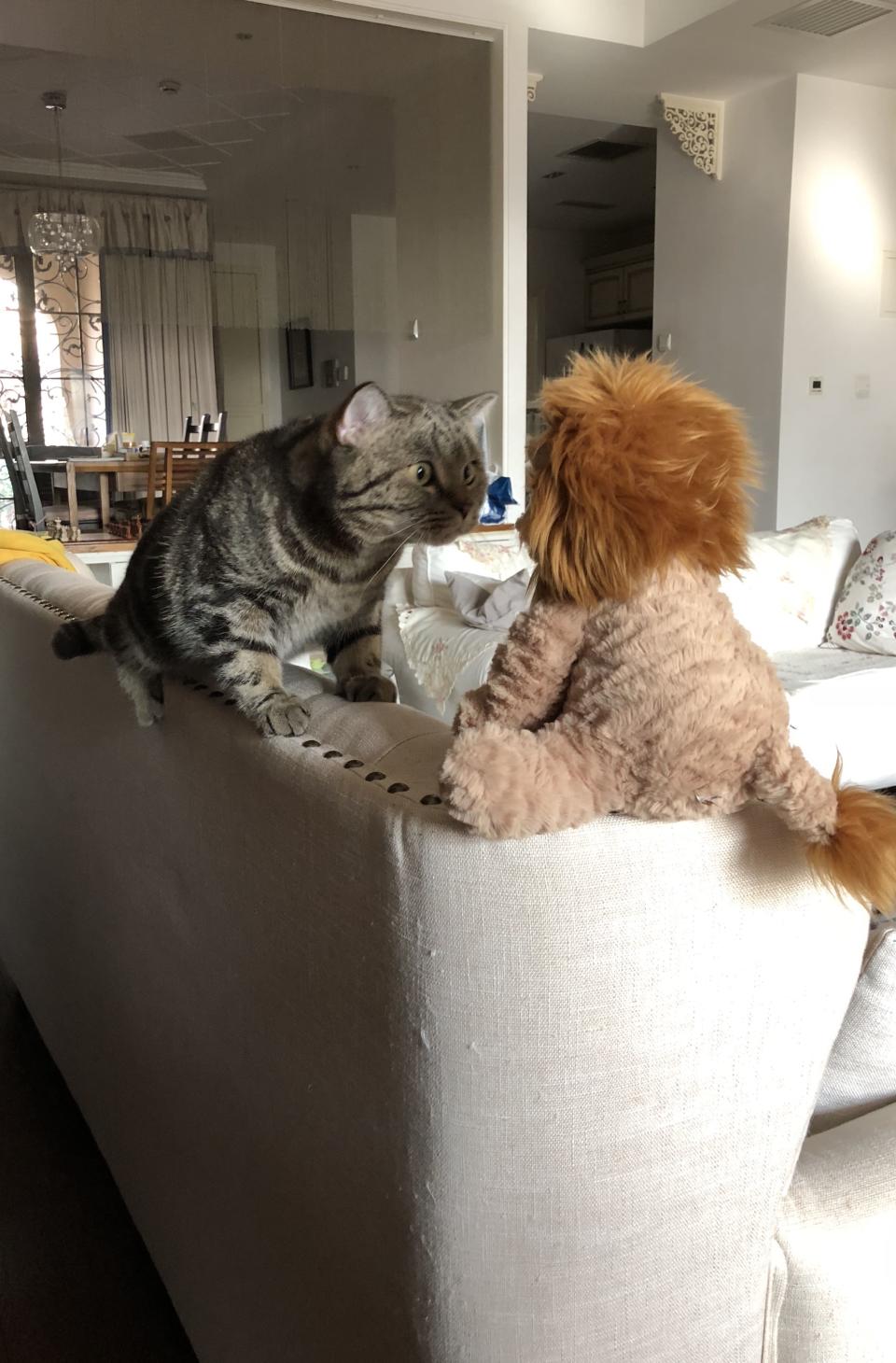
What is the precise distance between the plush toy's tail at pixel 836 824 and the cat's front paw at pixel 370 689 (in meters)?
0.44

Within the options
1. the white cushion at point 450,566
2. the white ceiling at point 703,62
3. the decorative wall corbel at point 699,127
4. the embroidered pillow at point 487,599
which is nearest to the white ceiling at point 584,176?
the white ceiling at point 703,62

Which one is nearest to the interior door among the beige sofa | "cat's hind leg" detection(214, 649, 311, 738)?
"cat's hind leg" detection(214, 649, 311, 738)

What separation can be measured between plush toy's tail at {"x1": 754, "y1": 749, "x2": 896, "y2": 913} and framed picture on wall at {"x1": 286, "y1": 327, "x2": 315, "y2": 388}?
426 cm

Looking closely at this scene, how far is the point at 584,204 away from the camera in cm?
729

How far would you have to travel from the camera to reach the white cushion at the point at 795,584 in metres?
3.17

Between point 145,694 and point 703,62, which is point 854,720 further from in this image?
point 703,62

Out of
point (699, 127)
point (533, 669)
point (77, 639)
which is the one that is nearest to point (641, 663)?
point (533, 669)

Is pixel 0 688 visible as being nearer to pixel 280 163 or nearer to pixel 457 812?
Answer: pixel 457 812

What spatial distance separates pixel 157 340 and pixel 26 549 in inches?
110

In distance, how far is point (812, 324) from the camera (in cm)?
510

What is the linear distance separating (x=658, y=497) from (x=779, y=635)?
2.80 meters

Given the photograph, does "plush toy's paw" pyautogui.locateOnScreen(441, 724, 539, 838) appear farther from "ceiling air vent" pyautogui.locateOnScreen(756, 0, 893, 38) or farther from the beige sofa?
"ceiling air vent" pyautogui.locateOnScreen(756, 0, 893, 38)

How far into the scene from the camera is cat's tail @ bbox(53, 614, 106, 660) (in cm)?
108

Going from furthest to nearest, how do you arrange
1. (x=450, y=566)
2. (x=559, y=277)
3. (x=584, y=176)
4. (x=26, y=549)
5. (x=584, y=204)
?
1. (x=559, y=277)
2. (x=584, y=204)
3. (x=584, y=176)
4. (x=450, y=566)
5. (x=26, y=549)
